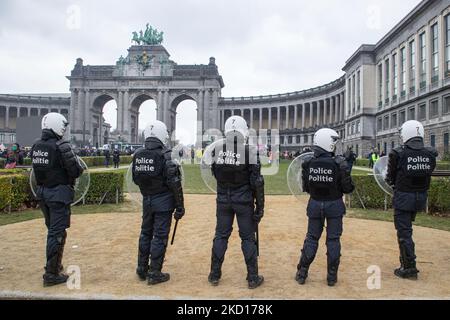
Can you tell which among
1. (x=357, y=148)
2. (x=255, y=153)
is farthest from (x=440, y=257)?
(x=357, y=148)

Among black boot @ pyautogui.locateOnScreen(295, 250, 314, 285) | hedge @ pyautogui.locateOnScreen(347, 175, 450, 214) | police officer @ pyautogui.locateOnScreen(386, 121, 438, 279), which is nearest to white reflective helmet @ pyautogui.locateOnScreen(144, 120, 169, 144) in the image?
black boot @ pyautogui.locateOnScreen(295, 250, 314, 285)

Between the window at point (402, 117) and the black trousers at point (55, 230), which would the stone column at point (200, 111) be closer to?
the window at point (402, 117)

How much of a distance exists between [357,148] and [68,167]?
58863 mm

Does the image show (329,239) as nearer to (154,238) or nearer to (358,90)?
(154,238)

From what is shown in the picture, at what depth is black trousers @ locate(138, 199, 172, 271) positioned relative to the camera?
5512 millimetres

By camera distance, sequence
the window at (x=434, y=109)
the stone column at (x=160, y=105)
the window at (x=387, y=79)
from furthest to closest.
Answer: the stone column at (x=160, y=105), the window at (x=387, y=79), the window at (x=434, y=109)

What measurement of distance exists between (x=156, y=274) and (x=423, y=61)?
46632 mm

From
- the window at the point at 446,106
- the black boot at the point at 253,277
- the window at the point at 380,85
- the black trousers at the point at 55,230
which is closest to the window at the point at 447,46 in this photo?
the window at the point at 446,106

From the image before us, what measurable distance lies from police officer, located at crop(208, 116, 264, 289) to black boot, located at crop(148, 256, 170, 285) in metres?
0.71

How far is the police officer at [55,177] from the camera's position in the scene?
18.2 feet

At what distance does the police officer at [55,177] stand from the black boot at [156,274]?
4.25 feet

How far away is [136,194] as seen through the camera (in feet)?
23.1
